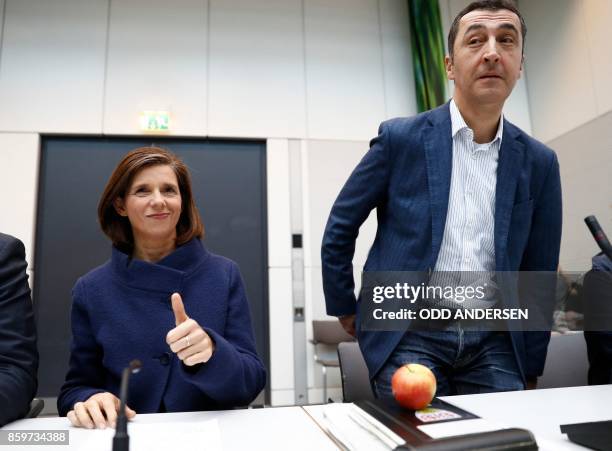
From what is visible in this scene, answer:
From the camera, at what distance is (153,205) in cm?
139

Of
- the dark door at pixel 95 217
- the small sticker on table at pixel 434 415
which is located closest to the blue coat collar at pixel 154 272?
the small sticker on table at pixel 434 415

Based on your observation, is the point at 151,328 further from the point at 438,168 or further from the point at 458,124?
the point at 458,124

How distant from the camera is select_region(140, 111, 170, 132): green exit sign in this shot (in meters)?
4.05

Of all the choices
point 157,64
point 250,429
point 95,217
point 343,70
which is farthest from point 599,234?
point 157,64

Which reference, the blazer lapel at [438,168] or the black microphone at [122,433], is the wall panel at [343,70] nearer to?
the blazer lapel at [438,168]

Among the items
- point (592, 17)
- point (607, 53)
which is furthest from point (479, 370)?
point (592, 17)

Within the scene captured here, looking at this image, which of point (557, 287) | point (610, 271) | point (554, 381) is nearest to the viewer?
point (557, 287)

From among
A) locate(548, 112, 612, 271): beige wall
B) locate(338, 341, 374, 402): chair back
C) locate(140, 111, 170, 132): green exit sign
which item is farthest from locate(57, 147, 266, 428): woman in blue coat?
locate(548, 112, 612, 271): beige wall

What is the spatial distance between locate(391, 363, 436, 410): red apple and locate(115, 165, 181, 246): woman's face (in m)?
0.87

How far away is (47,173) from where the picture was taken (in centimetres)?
398

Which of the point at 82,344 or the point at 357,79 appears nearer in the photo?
the point at 82,344

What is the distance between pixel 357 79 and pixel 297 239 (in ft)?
5.54

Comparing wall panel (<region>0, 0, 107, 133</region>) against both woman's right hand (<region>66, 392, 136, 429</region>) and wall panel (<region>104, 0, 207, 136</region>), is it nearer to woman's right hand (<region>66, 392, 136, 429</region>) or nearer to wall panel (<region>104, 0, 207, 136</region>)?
wall panel (<region>104, 0, 207, 136</region>)

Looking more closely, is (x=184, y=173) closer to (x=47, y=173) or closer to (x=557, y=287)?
(x=557, y=287)
